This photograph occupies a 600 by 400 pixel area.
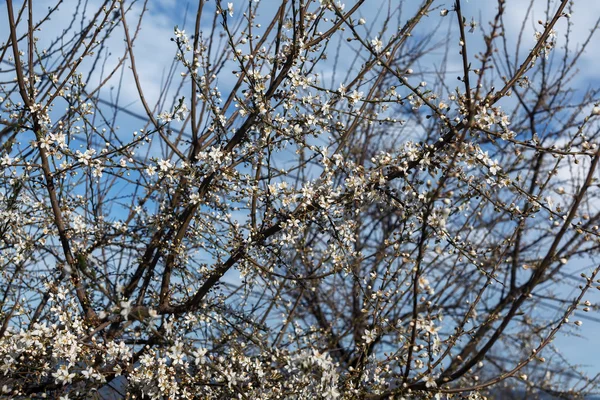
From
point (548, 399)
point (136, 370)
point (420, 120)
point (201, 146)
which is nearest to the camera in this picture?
point (136, 370)

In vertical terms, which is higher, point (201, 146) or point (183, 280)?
point (201, 146)

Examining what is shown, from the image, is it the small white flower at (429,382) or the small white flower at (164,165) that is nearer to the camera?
the small white flower at (429,382)

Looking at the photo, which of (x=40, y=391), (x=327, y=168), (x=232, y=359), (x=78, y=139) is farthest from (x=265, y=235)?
(x=78, y=139)

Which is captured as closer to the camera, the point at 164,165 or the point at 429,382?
the point at 429,382

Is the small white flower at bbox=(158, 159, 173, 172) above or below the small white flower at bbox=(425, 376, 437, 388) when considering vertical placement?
above

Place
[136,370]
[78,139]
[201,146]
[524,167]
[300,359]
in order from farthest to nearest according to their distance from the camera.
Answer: [524,167] → [78,139] → [201,146] → [136,370] → [300,359]

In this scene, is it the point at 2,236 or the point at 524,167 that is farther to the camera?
the point at 524,167

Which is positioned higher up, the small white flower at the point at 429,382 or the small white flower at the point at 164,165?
the small white flower at the point at 164,165

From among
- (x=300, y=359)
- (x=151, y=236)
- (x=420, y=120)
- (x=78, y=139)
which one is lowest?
(x=300, y=359)

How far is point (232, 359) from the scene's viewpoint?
2877 millimetres

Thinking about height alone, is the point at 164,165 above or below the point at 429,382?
above

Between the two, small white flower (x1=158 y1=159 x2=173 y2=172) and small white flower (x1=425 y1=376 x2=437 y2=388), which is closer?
small white flower (x1=425 y1=376 x2=437 y2=388)

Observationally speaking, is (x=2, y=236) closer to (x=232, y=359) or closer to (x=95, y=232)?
(x=95, y=232)

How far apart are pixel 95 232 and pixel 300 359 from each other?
1510 mm
